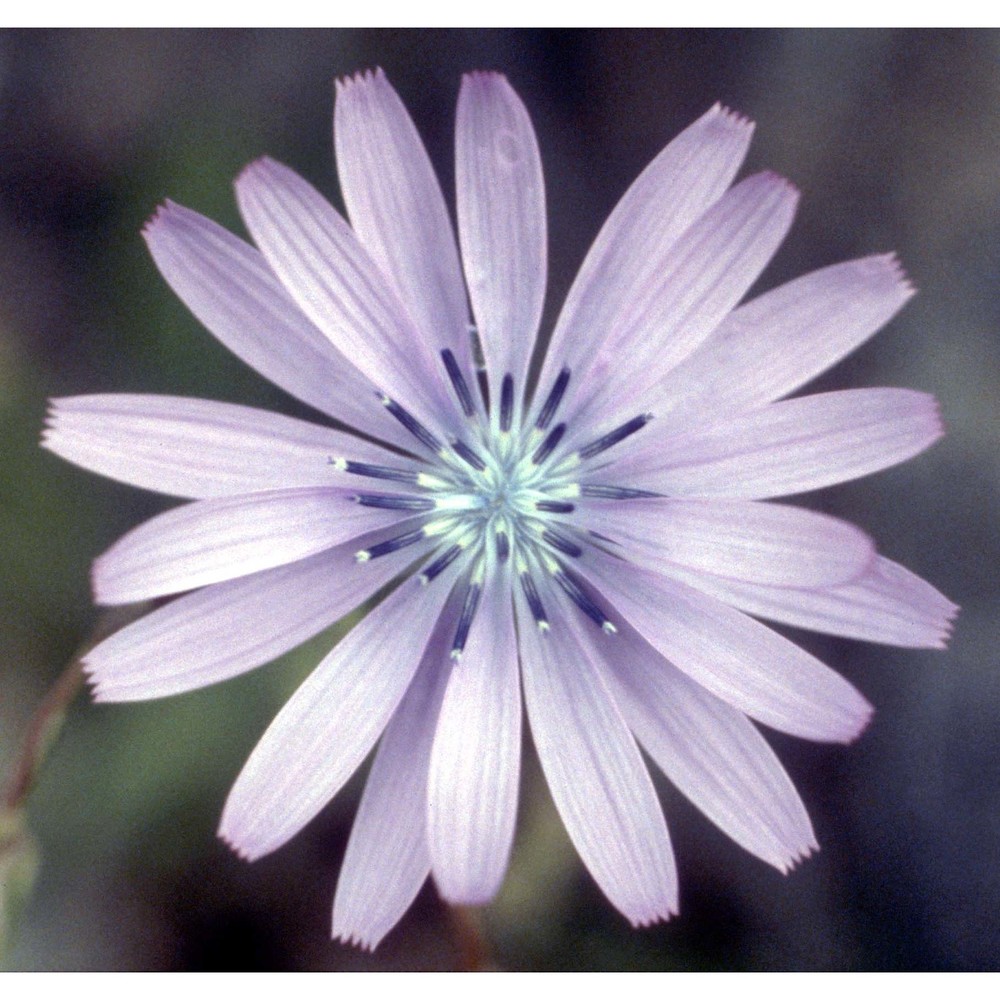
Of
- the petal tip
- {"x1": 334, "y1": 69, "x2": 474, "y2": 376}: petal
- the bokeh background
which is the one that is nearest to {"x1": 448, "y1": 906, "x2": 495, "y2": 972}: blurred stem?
the bokeh background

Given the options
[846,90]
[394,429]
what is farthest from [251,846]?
[846,90]

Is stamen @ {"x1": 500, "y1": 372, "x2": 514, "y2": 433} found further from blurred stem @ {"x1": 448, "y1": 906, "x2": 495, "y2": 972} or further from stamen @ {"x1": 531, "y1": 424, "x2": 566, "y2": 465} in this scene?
blurred stem @ {"x1": 448, "y1": 906, "x2": 495, "y2": 972}

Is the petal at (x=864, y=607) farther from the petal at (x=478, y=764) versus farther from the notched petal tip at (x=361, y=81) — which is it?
the notched petal tip at (x=361, y=81)

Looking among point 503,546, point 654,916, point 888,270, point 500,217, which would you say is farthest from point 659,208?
point 654,916

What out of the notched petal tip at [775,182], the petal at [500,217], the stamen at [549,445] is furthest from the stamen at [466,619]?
the notched petal tip at [775,182]

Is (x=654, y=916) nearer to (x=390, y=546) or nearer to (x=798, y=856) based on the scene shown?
(x=798, y=856)

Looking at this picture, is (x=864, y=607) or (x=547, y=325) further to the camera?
(x=547, y=325)
